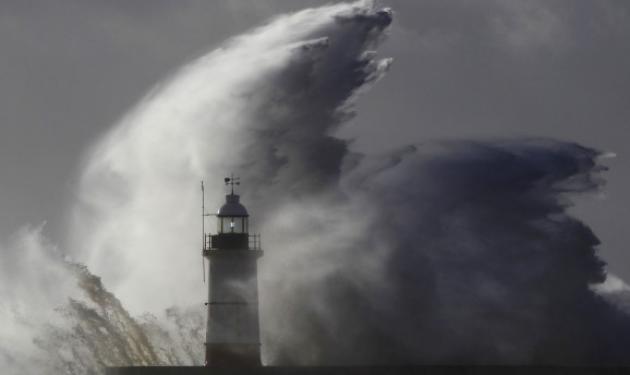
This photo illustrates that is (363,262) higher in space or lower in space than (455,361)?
higher

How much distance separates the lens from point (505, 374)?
68.1 metres

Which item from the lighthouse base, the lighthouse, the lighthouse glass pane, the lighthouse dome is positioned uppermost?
the lighthouse dome

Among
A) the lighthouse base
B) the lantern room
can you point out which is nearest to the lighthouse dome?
the lantern room

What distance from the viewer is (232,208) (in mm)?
66438

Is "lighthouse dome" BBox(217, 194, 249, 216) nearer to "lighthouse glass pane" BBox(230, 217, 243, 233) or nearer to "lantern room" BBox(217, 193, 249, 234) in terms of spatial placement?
"lantern room" BBox(217, 193, 249, 234)

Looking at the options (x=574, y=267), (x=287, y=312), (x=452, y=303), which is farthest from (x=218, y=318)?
(x=574, y=267)

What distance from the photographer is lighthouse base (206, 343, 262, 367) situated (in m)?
65.0

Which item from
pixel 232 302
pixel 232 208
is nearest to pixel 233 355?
pixel 232 302

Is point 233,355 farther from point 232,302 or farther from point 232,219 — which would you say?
point 232,219

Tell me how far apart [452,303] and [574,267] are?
572 cm

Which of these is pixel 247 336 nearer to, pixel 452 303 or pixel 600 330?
pixel 452 303

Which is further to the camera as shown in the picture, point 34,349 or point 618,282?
point 618,282

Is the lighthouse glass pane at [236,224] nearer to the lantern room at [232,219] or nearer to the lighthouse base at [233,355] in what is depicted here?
the lantern room at [232,219]

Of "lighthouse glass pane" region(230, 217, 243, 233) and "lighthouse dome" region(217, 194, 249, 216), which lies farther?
"lighthouse dome" region(217, 194, 249, 216)
